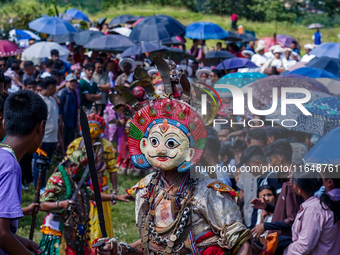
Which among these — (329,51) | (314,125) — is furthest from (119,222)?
(329,51)

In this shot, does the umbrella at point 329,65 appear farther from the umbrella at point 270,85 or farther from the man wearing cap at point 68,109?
the man wearing cap at point 68,109

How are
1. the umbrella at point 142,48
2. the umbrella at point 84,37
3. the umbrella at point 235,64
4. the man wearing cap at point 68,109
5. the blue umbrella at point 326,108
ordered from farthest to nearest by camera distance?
the umbrella at point 84,37, the umbrella at point 235,64, the umbrella at point 142,48, the man wearing cap at point 68,109, the blue umbrella at point 326,108

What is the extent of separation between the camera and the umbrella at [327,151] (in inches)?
152

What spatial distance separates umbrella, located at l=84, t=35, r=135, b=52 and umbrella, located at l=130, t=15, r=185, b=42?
0.79 ft

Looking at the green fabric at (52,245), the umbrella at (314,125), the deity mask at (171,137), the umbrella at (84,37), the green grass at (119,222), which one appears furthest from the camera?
the umbrella at (84,37)

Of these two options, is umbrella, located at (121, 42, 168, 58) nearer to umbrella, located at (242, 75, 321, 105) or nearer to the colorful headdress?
umbrella, located at (242, 75, 321, 105)

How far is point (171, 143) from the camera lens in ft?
10.6

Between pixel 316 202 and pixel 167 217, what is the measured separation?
1.29 m

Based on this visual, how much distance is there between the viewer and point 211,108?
135 inches

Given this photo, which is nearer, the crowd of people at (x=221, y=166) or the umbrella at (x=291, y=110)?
the crowd of people at (x=221, y=166)

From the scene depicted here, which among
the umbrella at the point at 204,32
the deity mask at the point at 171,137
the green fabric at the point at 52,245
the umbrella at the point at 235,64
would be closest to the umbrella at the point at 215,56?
the umbrella at the point at 204,32

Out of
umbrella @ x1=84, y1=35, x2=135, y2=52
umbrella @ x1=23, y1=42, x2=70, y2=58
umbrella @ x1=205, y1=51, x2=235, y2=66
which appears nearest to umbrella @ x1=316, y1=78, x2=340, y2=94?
umbrella @ x1=205, y1=51, x2=235, y2=66

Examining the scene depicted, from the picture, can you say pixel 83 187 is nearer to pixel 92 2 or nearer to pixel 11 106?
pixel 11 106

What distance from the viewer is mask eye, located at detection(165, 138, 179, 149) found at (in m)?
3.24
